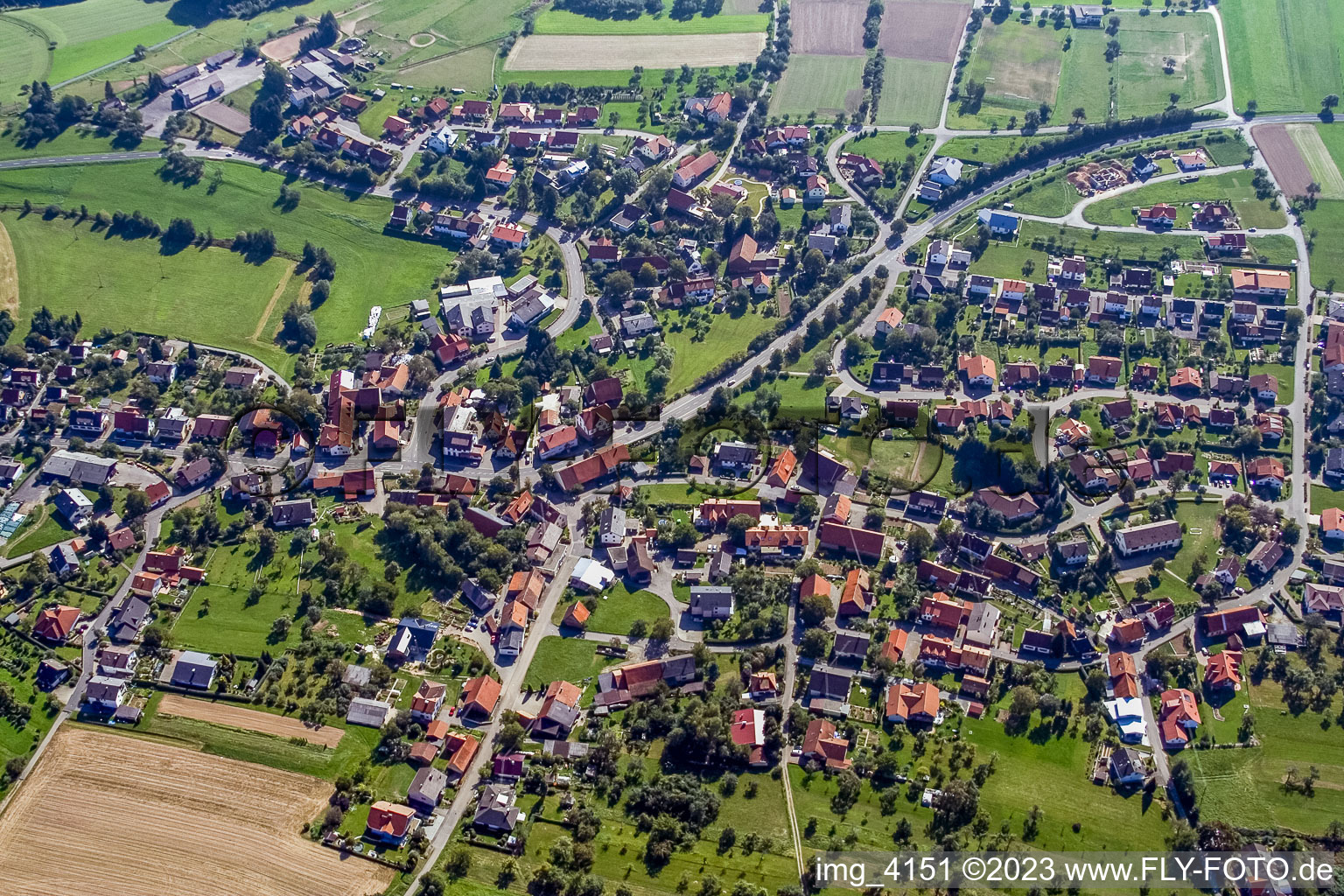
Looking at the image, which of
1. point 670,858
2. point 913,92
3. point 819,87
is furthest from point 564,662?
point 913,92

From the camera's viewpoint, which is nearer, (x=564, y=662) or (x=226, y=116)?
(x=564, y=662)

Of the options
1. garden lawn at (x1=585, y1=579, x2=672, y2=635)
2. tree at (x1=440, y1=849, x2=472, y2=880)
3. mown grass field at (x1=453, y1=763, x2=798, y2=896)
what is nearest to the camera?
mown grass field at (x1=453, y1=763, x2=798, y2=896)

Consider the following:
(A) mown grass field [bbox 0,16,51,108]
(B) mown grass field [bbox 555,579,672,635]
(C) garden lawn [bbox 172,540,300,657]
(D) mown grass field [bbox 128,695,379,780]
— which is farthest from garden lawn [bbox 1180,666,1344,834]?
(A) mown grass field [bbox 0,16,51,108]

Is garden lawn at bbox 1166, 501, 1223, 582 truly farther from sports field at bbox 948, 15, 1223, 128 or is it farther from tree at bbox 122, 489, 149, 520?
tree at bbox 122, 489, 149, 520

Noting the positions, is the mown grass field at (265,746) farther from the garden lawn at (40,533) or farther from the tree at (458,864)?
the garden lawn at (40,533)

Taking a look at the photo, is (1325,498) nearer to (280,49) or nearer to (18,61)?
(280,49)

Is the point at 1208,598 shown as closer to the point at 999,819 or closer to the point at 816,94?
the point at 999,819

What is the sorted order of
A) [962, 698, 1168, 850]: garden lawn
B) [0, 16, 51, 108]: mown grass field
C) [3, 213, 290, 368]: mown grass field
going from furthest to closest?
[0, 16, 51, 108]: mown grass field < [3, 213, 290, 368]: mown grass field < [962, 698, 1168, 850]: garden lawn
